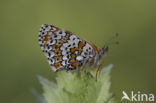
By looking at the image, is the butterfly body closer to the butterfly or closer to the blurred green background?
the butterfly

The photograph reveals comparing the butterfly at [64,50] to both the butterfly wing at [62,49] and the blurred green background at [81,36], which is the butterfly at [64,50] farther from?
the blurred green background at [81,36]

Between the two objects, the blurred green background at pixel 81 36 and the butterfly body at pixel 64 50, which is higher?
the butterfly body at pixel 64 50

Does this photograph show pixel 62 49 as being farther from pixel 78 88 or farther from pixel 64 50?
pixel 78 88

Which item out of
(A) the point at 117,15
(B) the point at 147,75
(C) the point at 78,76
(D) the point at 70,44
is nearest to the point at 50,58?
(D) the point at 70,44

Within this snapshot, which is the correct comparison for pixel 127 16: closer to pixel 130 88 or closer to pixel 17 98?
pixel 130 88

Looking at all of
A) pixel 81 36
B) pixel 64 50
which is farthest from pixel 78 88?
pixel 81 36

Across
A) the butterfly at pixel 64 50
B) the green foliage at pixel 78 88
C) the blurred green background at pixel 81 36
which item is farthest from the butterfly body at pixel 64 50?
the blurred green background at pixel 81 36

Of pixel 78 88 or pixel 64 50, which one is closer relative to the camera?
pixel 78 88
